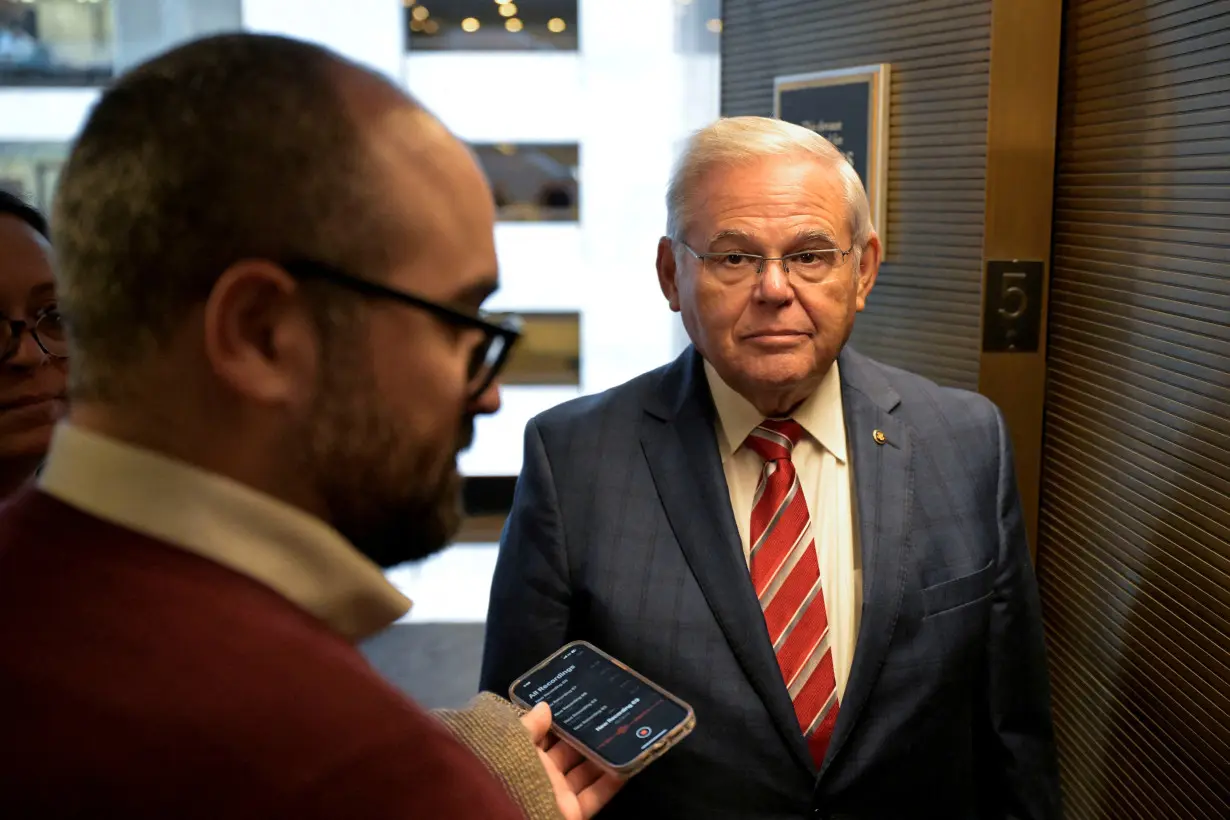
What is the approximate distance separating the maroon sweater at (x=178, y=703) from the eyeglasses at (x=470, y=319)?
0.21 meters

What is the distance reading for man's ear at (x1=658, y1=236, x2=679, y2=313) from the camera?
5.96 feet

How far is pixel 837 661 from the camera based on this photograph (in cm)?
163

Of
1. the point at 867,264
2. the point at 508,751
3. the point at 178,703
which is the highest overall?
the point at 867,264

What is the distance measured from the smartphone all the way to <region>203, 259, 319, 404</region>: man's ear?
634 mm

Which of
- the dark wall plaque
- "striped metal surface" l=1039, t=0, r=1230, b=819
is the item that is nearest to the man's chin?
"striped metal surface" l=1039, t=0, r=1230, b=819

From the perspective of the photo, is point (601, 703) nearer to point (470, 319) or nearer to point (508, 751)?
point (508, 751)

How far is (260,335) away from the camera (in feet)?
2.42

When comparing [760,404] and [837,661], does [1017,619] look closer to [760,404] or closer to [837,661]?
[837,661]

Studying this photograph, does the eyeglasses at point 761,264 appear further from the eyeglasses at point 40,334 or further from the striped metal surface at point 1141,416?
the eyeglasses at point 40,334

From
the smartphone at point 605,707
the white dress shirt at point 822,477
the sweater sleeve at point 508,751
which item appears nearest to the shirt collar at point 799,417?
the white dress shirt at point 822,477

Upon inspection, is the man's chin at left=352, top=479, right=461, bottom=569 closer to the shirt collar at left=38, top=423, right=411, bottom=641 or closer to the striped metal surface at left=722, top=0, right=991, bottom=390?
the shirt collar at left=38, top=423, right=411, bottom=641

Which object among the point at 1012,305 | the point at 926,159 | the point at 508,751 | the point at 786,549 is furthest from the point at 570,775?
the point at 926,159

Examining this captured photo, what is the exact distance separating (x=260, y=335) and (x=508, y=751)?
→ 1.65 ft

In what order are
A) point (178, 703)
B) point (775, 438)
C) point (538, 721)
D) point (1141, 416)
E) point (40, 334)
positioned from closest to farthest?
point (178, 703) → point (538, 721) → point (40, 334) → point (775, 438) → point (1141, 416)
